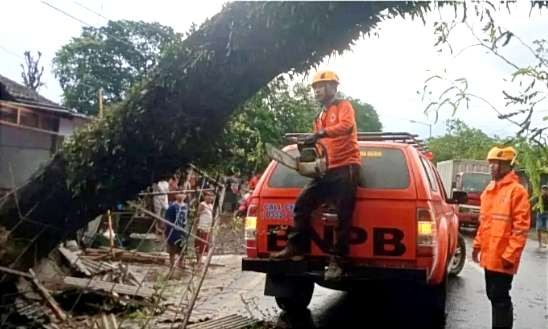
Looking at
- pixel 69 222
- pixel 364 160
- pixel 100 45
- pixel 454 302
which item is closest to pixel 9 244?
pixel 69 222

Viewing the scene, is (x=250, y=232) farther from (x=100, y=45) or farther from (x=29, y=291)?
(x=100, y=45)

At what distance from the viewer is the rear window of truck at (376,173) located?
5789 millimetres

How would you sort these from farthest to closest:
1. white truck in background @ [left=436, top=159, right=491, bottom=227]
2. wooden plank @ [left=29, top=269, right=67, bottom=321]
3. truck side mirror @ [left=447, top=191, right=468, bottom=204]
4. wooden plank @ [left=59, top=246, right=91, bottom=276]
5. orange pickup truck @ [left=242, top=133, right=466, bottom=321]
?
white truck in background @ [left=436, top=159, right=491, bottom=227] → truck side mirror @ [left=447, top=191, right=468, bottom=204] → wooden plank @ [left=59, top=246, right=91, bottom=276] → orange pickup truck @ [left=242, top=133, right=466, bottom=321] → wooden plank @ [left=29, top=269, right=67, bottom=321]

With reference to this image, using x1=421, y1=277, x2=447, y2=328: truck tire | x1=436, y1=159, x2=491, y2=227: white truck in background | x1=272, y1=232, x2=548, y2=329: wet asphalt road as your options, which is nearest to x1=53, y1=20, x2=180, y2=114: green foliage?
x1=436, y1=159, x2=491, y2=227: white truck in background

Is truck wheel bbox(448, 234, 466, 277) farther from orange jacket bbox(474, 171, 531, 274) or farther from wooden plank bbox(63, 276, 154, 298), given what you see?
wooden plank bbox(63, 276, 154, 298)

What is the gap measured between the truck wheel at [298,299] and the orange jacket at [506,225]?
1.87 metres

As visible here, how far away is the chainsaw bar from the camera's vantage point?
5316 millimetres

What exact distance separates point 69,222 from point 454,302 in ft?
17.0

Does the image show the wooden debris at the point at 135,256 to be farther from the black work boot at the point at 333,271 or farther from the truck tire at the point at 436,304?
the truck tire at the point at 436,304

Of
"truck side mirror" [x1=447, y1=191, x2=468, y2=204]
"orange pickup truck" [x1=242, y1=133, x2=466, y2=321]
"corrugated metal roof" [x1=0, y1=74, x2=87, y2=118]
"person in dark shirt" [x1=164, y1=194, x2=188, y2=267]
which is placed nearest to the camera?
"orange pickup truck" [x1=242, y1=133, x2=466, y2=321]

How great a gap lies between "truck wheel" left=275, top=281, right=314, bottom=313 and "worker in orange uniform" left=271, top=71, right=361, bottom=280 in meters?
0.81

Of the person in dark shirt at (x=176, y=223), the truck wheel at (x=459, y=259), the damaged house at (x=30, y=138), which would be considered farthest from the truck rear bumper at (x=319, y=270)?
the truck wheel at (x=459, y=259)

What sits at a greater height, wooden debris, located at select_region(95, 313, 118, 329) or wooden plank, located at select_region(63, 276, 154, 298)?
wooden plank, located at select_region(63, 276, 154, 298)

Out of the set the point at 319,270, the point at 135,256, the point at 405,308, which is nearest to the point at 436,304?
the point at 405,308
